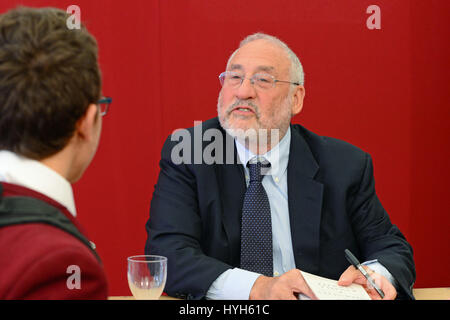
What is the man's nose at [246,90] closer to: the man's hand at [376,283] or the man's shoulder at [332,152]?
the man's shoulder at [332,152]

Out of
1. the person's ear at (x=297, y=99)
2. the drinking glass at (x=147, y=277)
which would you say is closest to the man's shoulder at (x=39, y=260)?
the drinking glass at (x=147, y=277)

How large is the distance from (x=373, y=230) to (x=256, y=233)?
0.47 m

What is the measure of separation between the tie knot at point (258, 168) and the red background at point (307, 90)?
3.20 feet

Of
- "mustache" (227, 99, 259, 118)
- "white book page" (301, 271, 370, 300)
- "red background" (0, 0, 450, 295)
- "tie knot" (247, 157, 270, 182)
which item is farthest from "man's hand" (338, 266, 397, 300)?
"red background" (0, 0, 450, 295)

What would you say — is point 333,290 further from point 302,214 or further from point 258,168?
point 258,168

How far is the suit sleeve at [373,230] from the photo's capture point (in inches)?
78.6

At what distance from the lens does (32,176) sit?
1.02m

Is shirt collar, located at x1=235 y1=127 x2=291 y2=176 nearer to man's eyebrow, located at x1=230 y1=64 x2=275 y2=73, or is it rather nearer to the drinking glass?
man's eyebrow, located at x1=230 y1=64 x2=275 y2=73

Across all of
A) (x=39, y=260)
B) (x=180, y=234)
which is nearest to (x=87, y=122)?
(x=39, y=260)

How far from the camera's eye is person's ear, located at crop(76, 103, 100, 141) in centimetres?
109

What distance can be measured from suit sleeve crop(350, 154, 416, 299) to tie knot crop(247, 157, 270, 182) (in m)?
0.38
